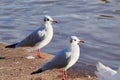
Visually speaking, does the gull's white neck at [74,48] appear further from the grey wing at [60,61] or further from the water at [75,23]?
the water at [75,23]

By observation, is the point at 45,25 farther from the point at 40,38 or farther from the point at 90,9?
the point at 90,9

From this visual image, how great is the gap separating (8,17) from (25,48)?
4.61 metres

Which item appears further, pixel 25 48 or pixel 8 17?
pixel 8 17

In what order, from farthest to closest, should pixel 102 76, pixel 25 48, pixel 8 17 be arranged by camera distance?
→ pixel 8 17
pixel 25 48
pixel 102 76

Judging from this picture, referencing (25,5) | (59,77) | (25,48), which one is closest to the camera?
(59,77)

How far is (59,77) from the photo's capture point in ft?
28.3

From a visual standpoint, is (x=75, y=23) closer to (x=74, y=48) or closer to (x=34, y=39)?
(x=34, y=39)

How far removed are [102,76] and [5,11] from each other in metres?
10.2

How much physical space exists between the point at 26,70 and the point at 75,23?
490cm

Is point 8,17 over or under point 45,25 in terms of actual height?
under

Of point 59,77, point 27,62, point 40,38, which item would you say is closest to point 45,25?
point 40,38

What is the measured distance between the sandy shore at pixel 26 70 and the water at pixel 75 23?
0.96m

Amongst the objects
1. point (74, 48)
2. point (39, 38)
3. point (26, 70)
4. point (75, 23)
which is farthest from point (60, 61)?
point (75, 23)

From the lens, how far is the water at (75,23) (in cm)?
1088
